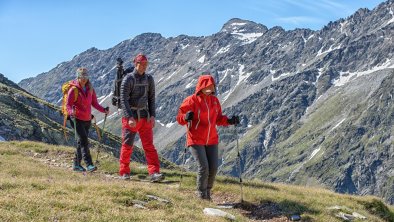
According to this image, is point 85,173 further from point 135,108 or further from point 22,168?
point 135,108

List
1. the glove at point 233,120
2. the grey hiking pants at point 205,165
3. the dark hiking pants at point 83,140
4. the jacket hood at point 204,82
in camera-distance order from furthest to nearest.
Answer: the dark hiking pants at point 83,140
the glove at point 233,120
the grey hiking pants at point 205,165
the jacket hood at point 204,82

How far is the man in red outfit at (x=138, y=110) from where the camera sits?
1711 centimetres

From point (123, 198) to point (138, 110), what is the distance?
5.70 metres

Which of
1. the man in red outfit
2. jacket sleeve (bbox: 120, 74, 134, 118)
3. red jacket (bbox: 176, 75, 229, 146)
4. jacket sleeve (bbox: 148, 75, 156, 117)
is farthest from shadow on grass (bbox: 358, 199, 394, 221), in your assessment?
jacket sleeve (bbox: 120, 74, 134, 118)

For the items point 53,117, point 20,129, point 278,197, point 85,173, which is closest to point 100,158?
point 85,173

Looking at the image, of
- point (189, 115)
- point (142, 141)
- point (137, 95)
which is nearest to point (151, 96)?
point (137, 95)

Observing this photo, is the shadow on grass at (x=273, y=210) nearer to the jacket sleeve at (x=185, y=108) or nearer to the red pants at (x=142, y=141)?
the jacket sleeve at (x=185, y=108)

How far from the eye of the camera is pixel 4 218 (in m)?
9.20

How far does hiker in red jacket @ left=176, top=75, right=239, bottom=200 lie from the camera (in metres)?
14.8

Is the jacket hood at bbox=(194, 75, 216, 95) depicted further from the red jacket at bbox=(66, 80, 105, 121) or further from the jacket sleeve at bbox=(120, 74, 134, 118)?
the red jacket at bbox=(66, 80, 105, 121)

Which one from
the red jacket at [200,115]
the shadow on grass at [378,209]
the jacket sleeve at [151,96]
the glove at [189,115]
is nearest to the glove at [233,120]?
the red jacket at [200,115]

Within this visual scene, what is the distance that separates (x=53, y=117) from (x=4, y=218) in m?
69.7

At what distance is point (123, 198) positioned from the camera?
40.8ft

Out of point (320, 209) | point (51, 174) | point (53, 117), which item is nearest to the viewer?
point (320, 209)
